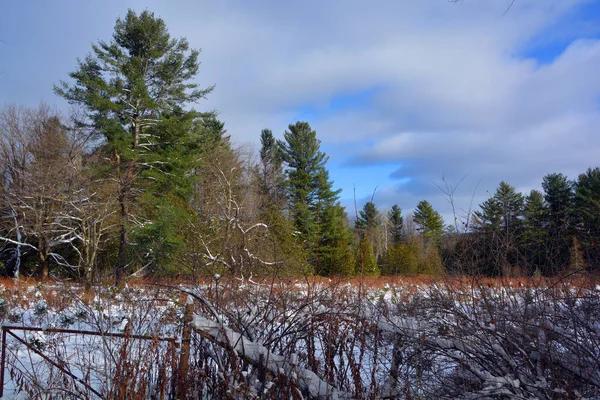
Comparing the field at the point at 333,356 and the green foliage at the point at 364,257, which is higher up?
the green foliage at the point at 364,257

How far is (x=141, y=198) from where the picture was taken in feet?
74.4

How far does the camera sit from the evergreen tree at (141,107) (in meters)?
22.0

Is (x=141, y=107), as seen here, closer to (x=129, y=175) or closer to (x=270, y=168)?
(x=129, y=175)

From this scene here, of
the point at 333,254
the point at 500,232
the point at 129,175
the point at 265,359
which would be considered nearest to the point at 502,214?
the point at 500,232

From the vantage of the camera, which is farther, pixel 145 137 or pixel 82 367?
pixel 145 137

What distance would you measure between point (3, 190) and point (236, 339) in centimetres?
2377

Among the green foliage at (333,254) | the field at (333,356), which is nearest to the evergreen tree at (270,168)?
the green foliage at (333,254)

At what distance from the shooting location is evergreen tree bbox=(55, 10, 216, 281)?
Result: 22.0 m

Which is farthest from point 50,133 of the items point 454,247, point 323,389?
point 323,389

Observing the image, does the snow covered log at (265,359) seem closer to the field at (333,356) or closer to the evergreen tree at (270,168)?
the field at (333,356)

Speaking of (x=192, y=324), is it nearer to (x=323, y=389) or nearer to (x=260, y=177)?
(x=323, y=389)

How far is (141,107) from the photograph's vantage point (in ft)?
74.8

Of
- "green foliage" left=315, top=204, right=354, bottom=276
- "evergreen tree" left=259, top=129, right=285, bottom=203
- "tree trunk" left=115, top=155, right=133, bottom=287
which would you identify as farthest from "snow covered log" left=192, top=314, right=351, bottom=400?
"evergreen tree" left=259, top=129, right=285, bottom=203

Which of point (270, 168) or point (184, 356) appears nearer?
point (184, 356)
